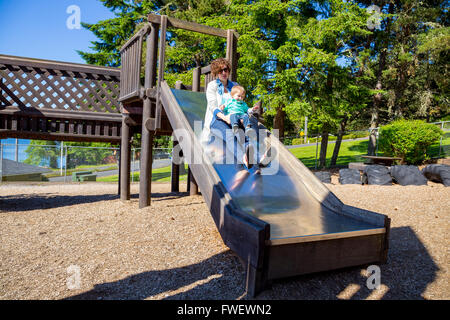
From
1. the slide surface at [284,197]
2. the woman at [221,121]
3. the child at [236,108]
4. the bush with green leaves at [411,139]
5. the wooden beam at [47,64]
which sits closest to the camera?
the slide surface at [284,197]

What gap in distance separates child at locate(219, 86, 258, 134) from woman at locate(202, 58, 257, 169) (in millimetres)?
100

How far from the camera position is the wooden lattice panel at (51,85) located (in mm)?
6738

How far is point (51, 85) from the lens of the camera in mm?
7078

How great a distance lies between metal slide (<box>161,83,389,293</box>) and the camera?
104 inches

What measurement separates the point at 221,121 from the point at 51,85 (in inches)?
189

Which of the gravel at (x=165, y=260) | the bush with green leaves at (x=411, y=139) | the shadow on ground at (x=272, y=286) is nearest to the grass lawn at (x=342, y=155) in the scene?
the bush with green leaves at (x=411, y=139)

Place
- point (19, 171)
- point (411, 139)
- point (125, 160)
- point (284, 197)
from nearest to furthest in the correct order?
1. point (284, 197)
2. point (125, 160)
3. point (411, 139)
4. point (19, 171)

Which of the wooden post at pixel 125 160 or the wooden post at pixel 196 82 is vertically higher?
the wooden post at pixel 196 82

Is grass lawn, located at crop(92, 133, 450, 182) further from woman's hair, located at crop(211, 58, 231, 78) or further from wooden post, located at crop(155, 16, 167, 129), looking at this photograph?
woman's hair, located at crop(211, 58, 231, 78)

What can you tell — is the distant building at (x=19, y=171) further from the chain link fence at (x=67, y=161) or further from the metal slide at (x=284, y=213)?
the metal slide at (x=284, y=213)

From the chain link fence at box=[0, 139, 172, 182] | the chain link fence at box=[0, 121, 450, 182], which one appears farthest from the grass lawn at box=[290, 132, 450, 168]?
the chain link fence at box=[0, 139, 172, 182]

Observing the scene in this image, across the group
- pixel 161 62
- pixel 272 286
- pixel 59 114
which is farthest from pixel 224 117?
pixel 59 114

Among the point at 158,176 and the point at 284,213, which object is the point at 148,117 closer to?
the point at 284,213

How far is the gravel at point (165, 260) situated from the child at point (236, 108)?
1.69 m
